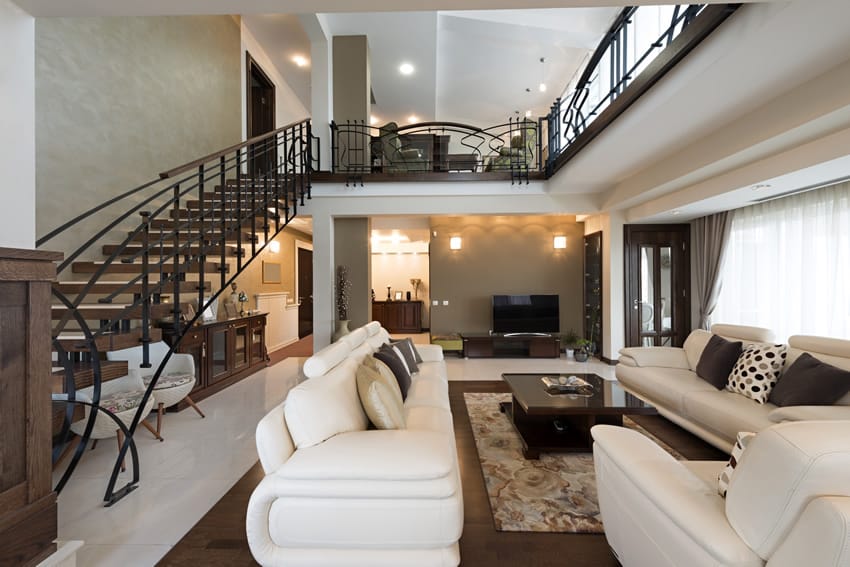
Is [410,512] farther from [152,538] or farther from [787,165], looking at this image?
[787,165]

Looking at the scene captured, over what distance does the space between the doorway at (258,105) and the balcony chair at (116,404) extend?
4.74 metres

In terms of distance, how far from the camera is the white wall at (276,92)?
22.6 feet

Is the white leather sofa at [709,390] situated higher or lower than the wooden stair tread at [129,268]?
lower

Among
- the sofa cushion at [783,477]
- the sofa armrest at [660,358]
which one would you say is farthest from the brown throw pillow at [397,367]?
the sofa armrest at [660,358]

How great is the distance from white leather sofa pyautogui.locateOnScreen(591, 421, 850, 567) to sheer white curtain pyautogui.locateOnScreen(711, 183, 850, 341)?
4.17 m

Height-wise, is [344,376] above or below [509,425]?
above

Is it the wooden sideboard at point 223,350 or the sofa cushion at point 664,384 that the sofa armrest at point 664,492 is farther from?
the wooden sideboard at point 223,350

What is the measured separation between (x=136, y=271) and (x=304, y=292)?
6.44 meters

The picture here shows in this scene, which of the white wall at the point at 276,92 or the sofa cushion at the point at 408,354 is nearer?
the sofa cushion at the point at 408,354

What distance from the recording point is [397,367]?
3107 mm

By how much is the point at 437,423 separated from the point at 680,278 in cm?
574

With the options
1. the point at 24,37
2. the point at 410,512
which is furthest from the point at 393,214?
the point at 410,512

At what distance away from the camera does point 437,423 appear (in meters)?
2.44

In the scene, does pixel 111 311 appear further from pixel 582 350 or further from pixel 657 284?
pixel 657 284
